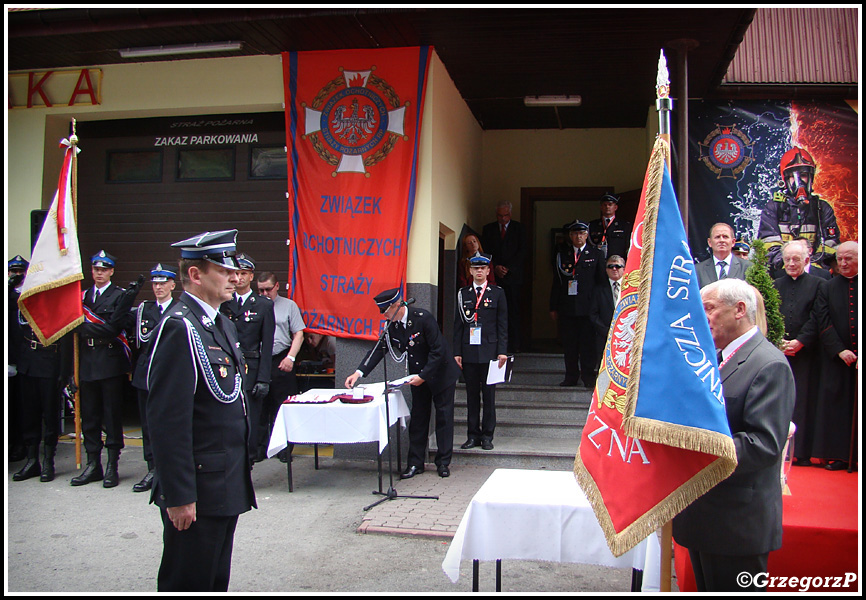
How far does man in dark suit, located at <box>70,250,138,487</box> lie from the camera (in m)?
6.52

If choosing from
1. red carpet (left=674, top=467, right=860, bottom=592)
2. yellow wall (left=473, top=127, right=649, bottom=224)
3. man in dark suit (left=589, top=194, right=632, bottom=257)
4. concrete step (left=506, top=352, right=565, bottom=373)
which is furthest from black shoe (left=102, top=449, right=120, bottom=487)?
yellow wall (left=473, top=127, right=649, bottom=224)

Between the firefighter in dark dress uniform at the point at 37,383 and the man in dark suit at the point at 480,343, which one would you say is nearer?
the firefighter in dark dress uniform at the point at 37,383

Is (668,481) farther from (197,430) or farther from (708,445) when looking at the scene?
(197,430)

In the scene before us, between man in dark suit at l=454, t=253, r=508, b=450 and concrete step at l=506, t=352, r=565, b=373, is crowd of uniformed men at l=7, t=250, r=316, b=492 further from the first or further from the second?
concrete step at l=506, t=352, r=565, b=373

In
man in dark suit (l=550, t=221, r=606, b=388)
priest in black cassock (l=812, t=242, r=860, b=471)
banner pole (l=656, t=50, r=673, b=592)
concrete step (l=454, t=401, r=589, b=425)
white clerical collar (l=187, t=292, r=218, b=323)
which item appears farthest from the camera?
man in dark suit (l=550, t=221, r=606, b=388)

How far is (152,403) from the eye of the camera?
2.75 meters

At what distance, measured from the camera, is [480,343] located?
734 centimetres

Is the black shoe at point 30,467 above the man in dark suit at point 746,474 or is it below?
below

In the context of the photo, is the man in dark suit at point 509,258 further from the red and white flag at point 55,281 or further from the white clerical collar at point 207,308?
the white clerical collar at point 207,308

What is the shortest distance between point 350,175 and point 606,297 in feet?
11.2

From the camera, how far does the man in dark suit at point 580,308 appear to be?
8477 millimetres

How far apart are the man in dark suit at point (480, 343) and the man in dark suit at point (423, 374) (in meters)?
0.52

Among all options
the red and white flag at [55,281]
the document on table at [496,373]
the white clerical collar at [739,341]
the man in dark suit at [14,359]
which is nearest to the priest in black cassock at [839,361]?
the document on table at [496,373]

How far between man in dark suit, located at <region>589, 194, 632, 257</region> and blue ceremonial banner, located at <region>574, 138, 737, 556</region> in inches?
251
